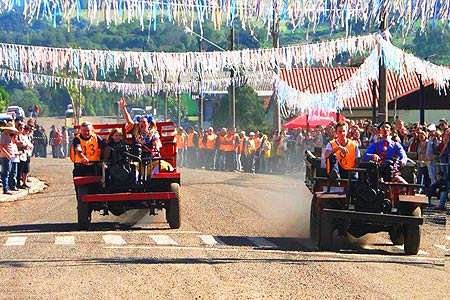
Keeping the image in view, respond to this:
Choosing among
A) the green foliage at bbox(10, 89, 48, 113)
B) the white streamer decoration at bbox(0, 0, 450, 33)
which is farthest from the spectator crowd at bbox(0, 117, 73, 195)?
the green foliage at bbox(10, 89, 48, 113)

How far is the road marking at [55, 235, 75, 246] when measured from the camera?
15591 millimetres

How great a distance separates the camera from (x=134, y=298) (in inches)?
409

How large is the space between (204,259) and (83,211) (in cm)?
513

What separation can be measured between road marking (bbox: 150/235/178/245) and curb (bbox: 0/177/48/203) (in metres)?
9.24

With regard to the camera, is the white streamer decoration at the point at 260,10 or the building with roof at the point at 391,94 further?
the building with roof at the point at 391,94

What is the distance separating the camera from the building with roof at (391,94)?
42041 millimetres

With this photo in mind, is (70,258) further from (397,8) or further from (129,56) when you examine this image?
(129,56)

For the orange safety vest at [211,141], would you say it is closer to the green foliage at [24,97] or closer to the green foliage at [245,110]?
the green foliage at [245,110]

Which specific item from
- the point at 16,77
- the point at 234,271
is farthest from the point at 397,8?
the point at 16,77

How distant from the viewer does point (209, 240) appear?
16.0 meters

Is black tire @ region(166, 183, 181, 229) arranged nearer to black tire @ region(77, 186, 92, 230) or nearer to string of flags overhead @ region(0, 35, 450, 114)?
black tire @ region(77, 186, 92, 230)

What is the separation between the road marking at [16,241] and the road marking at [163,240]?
6.66 ft

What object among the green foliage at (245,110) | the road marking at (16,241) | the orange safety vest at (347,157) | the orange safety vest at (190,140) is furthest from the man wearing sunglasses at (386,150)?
the green foliage at (245,110)

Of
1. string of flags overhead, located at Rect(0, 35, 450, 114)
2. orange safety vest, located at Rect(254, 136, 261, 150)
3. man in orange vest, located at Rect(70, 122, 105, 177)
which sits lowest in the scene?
orange safety vest, located at Rect(254, 136, 261, 150)
